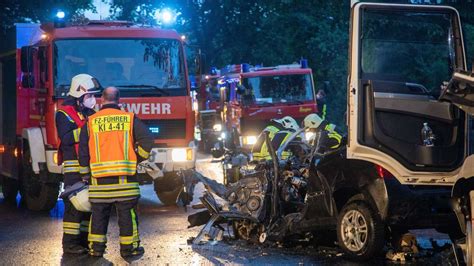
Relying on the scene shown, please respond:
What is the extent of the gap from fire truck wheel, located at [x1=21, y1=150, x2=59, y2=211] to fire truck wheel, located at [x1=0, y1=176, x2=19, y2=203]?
6.04ft

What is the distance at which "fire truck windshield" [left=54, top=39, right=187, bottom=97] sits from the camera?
44.2 ft

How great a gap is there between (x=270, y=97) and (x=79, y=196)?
1367 centimetres

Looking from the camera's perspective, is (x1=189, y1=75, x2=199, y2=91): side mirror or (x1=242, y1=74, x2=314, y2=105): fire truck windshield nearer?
(x1=189, y1=75, x2=199, y2=91): side mirror

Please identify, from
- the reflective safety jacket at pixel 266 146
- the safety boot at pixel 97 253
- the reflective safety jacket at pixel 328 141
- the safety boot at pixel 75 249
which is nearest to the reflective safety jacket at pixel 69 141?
the safety boot at pixel 75 249

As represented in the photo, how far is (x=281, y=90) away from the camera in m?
22.8

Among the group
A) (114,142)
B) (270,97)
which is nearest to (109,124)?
(114,142)

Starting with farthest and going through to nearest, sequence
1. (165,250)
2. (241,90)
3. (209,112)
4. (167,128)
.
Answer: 1. (209,112)
2. (241,90)
3. (167,128)
4. (165,250)

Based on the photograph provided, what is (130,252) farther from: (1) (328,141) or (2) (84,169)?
(1) (328,141)

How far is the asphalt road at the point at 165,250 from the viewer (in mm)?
9008

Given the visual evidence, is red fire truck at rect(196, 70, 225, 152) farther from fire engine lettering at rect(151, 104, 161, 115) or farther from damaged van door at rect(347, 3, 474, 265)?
damaged van door at rect(347, 3, 474, 265)

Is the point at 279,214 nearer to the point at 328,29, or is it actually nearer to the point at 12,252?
the point at 12,252

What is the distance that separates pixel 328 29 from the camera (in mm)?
31266

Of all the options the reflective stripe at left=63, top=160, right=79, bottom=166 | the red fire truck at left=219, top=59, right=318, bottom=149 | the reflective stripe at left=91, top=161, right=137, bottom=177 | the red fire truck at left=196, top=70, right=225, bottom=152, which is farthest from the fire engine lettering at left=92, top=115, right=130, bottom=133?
the red fire truck at left=196, top=70, right=225, bottom=152

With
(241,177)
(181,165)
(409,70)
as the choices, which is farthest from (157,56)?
(409,70)
